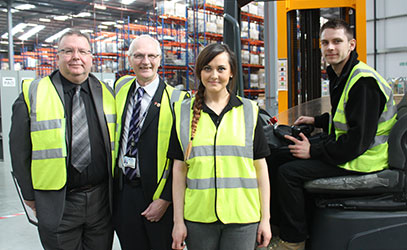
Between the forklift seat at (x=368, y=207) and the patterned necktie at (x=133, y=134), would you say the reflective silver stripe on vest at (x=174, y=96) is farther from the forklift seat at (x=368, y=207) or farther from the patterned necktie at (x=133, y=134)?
the forklift seat at (x=368, y=207)

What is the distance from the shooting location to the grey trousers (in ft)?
6.20

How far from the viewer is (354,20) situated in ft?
15.1

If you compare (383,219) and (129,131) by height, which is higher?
(129,131)

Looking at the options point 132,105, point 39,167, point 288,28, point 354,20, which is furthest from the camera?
point 288,28

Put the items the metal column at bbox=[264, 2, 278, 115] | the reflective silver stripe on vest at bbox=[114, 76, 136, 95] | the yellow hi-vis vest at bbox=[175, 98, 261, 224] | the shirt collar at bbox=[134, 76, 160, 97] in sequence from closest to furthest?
the yellow hi-vis vest at bbox=[175, 98, 261, 224]
the shirt collar at bbox=[134, 76, 160, 97]
the reflective silver stripe on vest at bbox=[114, 76, 136, 95]
the metal column at bbox=[264, 2, 278, 115]

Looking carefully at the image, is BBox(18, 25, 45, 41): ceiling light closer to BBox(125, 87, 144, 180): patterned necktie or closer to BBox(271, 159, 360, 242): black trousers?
BBox(125, 87, 144, 180): patterned necktie

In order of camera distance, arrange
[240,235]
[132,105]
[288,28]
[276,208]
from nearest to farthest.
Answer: [240,235]
[132,105]
[276,208]
[288,28]

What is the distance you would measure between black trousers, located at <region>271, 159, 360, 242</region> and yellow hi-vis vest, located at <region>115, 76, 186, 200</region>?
0.79 m

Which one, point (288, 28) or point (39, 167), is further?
point (288, 28)

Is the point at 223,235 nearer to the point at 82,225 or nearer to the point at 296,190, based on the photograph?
the point at 296,190

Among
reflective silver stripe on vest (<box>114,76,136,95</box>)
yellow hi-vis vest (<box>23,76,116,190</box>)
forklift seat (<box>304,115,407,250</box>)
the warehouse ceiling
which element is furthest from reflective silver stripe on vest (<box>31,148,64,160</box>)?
the warehouse ceiling

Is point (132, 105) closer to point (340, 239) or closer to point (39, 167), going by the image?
point (39, 167)

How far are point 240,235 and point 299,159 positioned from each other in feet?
2.85

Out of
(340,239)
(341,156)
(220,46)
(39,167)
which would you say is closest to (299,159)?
(341,156)
